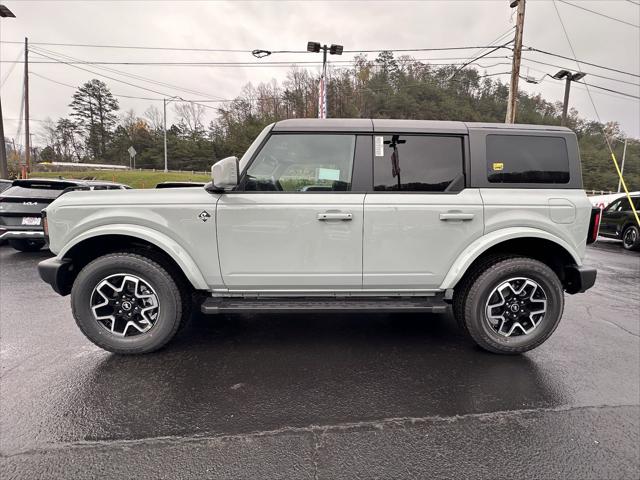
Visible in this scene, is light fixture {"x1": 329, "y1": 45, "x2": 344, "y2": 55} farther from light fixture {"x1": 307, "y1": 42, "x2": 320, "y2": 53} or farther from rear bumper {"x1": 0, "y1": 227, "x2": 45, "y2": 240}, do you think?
rear bumper {"x1": 0, "y1": 227, "x2": 45, "y2": 240}

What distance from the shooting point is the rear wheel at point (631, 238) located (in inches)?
383

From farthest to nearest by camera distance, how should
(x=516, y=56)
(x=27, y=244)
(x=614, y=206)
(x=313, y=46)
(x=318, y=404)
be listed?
(x=313, y=46) < (x=516, y=56) < (x=614, y=206) < (x=27, y=244) < (x=318, y=404)

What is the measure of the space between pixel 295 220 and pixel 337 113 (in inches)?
1785

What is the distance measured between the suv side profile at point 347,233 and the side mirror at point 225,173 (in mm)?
17

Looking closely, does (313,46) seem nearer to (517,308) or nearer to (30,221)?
(30,221)

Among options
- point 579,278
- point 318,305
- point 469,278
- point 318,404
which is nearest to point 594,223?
point 579,278

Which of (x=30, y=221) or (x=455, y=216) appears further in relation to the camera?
(x=30, y=221)

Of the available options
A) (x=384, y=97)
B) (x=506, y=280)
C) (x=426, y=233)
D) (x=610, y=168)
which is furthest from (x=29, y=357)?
(x=610, y=168)

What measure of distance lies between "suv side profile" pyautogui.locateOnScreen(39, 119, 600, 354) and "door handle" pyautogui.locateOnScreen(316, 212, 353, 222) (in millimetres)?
13

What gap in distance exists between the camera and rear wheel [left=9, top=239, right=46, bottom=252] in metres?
7.49

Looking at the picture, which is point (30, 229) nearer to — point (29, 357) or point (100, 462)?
point (29, 357)

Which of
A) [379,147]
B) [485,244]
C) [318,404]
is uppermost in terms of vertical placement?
[379,147]

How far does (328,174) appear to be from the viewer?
122 inches

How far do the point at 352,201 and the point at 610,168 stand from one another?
209ft
